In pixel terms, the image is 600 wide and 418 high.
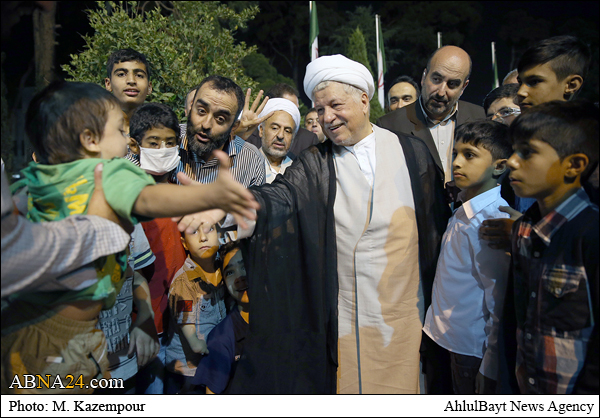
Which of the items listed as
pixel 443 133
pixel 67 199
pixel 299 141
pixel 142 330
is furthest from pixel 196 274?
pixel 299 141

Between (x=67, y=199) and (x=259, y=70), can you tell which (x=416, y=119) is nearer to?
(x=67, y=199)

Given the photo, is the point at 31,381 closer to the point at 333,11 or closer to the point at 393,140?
the point at 393,140

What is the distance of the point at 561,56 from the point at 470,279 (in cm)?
117

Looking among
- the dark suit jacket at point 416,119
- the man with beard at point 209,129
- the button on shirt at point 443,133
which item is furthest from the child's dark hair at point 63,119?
the button on shirt at point 443,133

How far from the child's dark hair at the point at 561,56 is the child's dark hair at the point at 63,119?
2022mm

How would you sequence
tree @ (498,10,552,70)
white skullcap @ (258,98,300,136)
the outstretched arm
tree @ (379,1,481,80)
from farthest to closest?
tree @ (498,10,552,70) < tree @ (379,1,481,80) < white skullcap @ (258,98,300,136) < the outstretched arm

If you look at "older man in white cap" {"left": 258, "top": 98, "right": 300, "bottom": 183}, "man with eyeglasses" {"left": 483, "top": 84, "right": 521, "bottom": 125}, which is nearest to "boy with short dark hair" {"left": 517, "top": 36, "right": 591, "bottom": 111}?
"man with eyeglasses" {"left": 483, "top": 84, "right": 521, "bottom": 125}

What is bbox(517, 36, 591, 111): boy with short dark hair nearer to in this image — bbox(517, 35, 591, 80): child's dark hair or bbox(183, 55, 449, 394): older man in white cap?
bbox(517, 35, 591, 80): child's dark hair

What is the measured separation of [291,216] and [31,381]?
4.54 feet

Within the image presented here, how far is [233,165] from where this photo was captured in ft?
10.9

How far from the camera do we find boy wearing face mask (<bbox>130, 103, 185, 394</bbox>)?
2693 mm

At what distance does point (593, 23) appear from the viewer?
23.9 m

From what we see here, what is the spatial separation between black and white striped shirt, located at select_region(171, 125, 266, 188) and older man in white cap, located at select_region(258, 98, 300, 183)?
1.04m

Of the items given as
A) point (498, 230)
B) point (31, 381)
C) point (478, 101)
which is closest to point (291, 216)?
point (498, 230)
